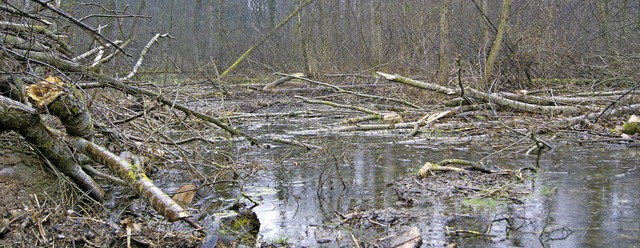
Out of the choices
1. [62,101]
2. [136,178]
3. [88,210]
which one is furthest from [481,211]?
[62,101]

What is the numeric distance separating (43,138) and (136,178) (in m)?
0.94

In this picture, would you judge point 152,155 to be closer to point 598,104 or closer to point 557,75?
point 598,104

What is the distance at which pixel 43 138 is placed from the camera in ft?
15.8

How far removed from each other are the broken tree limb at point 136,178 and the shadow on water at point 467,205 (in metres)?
0.93

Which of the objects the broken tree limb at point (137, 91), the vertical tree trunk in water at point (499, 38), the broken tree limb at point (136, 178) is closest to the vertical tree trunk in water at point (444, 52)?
the vertical tree trunk in water at point (499, 38)

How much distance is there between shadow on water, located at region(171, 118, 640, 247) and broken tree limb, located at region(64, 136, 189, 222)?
0.93 meters

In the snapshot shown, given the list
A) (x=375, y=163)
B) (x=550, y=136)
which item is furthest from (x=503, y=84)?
(x=375, y=163)

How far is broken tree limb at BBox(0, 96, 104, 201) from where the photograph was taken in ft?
14.4

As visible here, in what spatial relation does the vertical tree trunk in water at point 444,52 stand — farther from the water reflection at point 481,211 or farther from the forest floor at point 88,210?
the forest floor at point 88,210

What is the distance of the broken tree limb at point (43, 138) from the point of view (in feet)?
14.4

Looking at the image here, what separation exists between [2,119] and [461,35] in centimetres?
1286

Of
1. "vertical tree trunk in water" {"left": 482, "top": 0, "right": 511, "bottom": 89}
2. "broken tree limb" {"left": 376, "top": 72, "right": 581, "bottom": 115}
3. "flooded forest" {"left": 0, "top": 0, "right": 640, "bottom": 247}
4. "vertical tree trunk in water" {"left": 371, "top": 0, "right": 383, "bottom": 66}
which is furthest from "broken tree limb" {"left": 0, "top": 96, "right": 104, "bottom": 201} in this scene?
"vertical tree trunk in water" {"left": 371, "top": 0, "right": 383, "bottom": 66}

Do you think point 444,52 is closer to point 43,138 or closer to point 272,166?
point 272,166

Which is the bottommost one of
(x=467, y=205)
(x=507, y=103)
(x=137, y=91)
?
(x=467, y=205)
